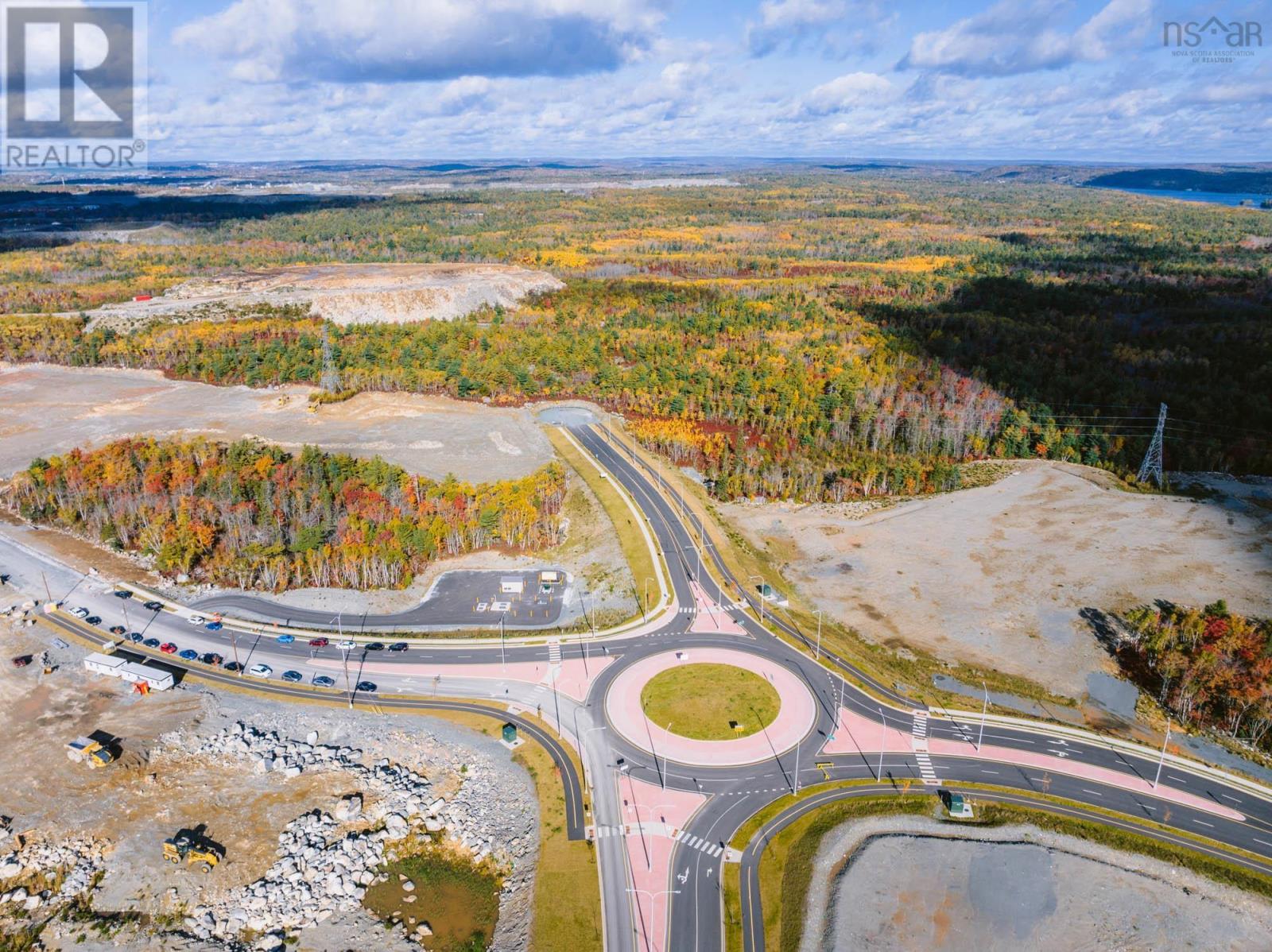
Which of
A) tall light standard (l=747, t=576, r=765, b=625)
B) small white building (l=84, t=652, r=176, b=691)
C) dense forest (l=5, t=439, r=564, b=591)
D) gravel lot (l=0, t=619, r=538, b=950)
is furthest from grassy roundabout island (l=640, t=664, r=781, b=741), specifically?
small white building (l=84, t=652, r=176, b=691)

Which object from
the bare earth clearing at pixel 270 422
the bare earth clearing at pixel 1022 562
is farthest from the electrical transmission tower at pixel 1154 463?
the bare earth clearing at pixel 270 422

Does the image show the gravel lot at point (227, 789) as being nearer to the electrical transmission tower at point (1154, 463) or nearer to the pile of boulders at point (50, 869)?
the pile of boulders at point (50, 869)

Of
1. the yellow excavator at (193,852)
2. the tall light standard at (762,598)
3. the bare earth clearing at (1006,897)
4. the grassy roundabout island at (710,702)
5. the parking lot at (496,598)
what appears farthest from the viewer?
the parking lot at (496,598)

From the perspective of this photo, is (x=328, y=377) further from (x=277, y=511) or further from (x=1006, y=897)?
(x=1006, y=897)

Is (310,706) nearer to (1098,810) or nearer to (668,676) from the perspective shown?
(668,676)

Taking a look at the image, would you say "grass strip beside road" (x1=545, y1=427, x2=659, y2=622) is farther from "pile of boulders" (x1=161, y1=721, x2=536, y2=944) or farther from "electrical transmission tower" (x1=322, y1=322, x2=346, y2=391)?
"electrical transmission tower" (x1=322, y1=322, x2=346, y2=391)

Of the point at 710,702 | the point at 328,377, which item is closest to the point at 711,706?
the point at 710,702
